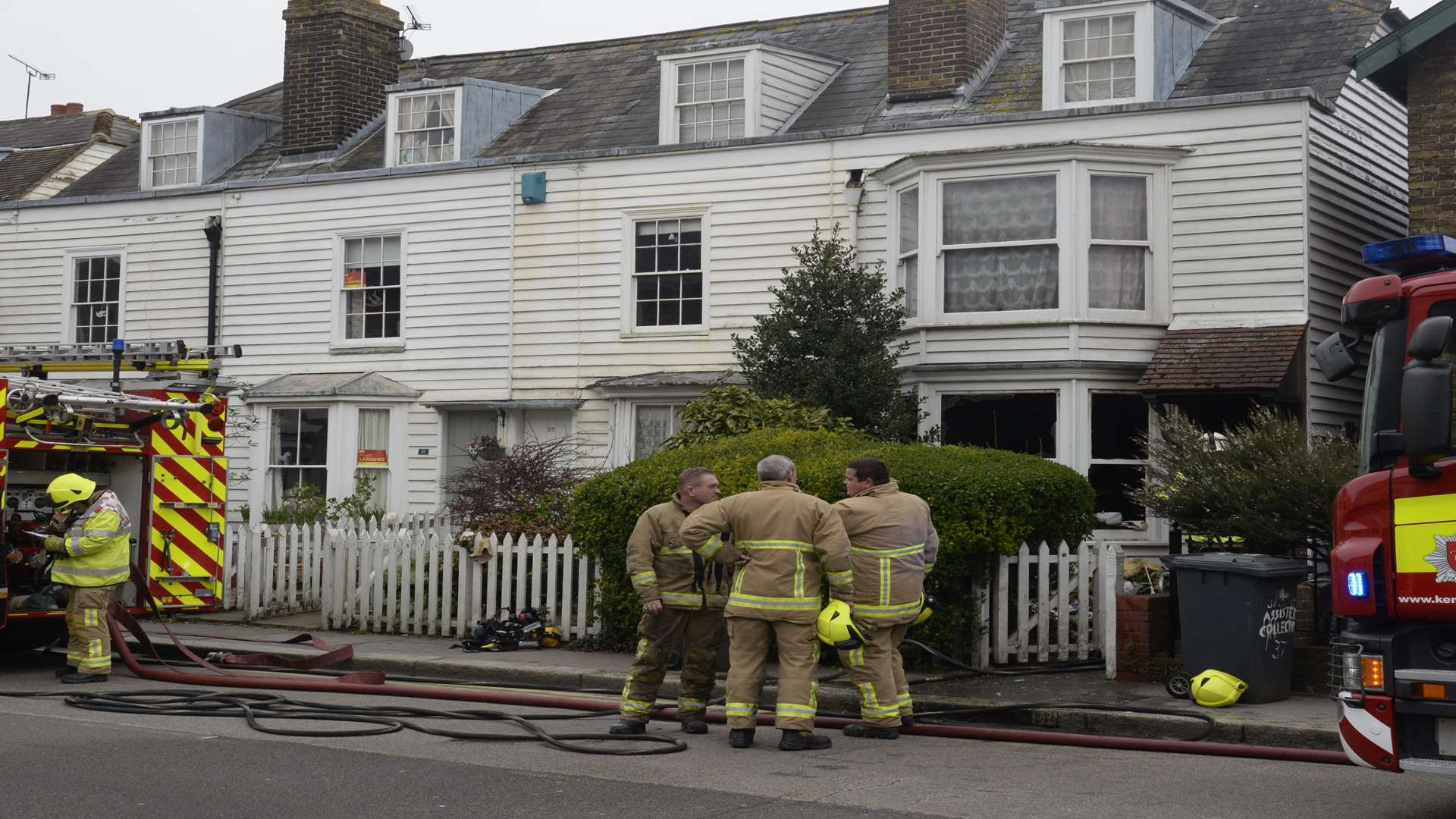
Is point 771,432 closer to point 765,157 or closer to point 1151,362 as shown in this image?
point 1151,362

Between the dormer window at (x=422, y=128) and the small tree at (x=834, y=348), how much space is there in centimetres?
629

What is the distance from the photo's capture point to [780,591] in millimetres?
8828

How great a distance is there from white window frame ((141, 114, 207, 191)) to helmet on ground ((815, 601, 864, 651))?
1613 centimetres

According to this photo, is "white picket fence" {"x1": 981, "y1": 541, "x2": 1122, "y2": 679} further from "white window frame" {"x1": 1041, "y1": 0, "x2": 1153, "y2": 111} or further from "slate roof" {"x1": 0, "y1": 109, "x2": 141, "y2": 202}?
"slate roof" {"x1": 0, "y1": 109, "x2": 141, "y2": 202}

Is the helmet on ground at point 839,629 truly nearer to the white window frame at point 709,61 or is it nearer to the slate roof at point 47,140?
the white window frame at point 709,61

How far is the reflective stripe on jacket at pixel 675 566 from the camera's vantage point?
9266 millimetres

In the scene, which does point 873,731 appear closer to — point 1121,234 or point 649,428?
point 1121,234

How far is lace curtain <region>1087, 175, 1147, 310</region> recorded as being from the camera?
16.3 m

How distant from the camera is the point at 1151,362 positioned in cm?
1605

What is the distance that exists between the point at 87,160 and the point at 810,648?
23.3m

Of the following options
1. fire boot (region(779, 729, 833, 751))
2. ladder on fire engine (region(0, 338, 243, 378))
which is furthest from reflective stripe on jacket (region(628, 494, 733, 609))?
ladder on fire engine (region(0, 338, 243, 378))

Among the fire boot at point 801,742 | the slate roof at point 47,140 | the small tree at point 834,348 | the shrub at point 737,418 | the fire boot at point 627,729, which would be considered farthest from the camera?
the slate roof at point 47,140

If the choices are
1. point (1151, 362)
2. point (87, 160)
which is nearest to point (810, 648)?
point (1151, 362)

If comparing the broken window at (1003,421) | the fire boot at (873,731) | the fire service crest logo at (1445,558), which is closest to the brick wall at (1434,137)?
the broken window at (1003,421)
